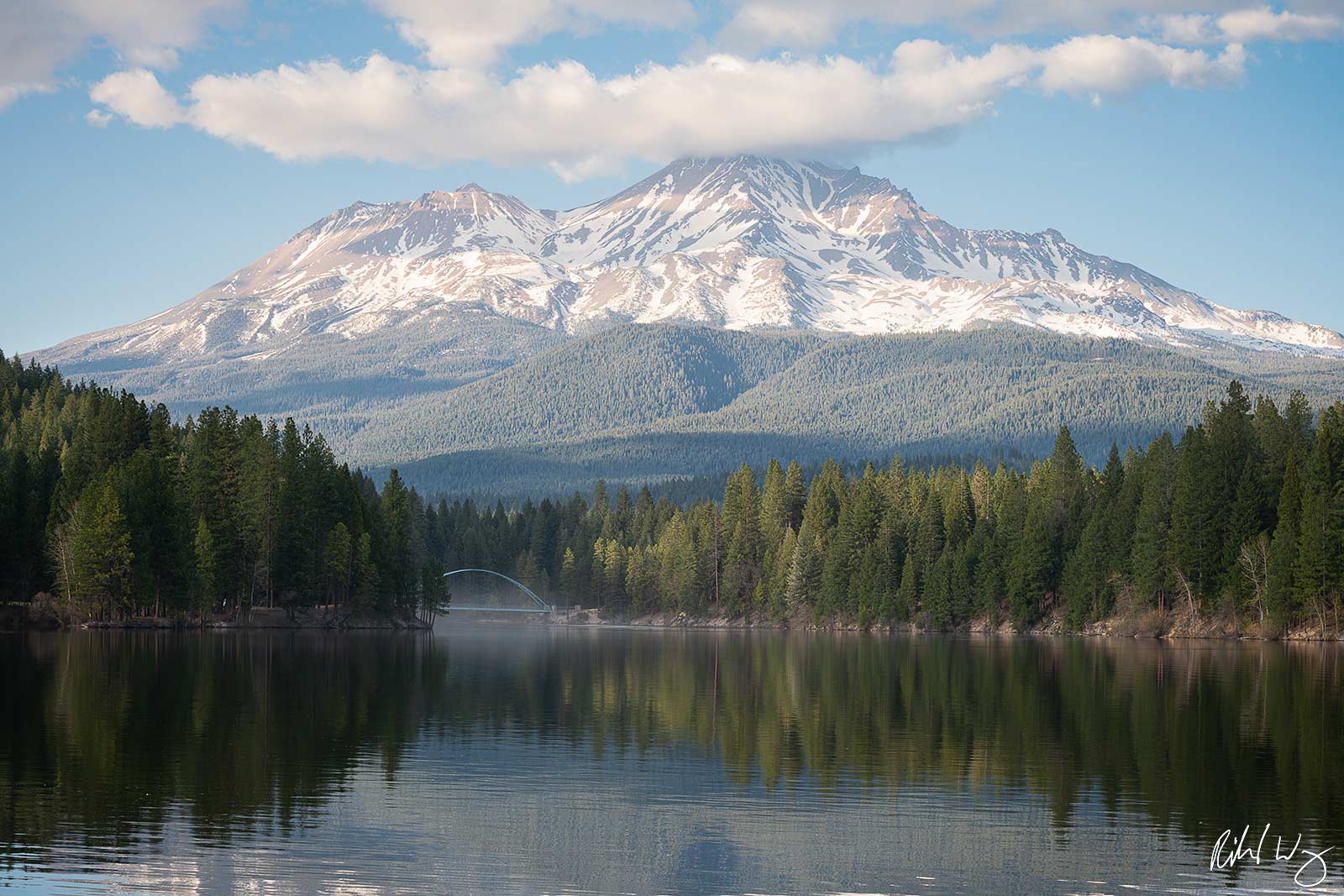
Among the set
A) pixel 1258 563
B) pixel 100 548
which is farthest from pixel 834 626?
pixel 100 548

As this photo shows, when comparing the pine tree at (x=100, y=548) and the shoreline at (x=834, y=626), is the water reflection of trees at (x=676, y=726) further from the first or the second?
the shoreline at (x=834, y=626)

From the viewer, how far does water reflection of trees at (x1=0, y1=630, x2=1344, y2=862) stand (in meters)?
33.8

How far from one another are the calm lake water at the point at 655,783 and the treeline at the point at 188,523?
1683 inches

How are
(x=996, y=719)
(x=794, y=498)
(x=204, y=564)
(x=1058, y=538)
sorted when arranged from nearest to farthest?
1. (x=996, y=719)
2. (x=204, y=564)
3. (x=1058, y=538)
4. (x=794, y=498)

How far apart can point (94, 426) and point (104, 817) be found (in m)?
104

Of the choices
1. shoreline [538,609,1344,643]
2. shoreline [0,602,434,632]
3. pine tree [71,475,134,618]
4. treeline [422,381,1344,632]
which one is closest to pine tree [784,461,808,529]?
treeline [422,381,1344,632]

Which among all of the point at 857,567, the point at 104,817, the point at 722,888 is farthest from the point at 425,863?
Result: the point at 857,567

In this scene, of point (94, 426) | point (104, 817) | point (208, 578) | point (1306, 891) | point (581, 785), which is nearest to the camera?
point (1306, 891)

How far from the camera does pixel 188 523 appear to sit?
11650 centimetres

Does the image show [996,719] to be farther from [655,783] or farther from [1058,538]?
[1058,538]

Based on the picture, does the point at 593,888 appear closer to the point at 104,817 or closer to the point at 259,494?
the point at 104,817

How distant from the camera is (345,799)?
3388cm

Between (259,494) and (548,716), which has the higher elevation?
(259,494)
